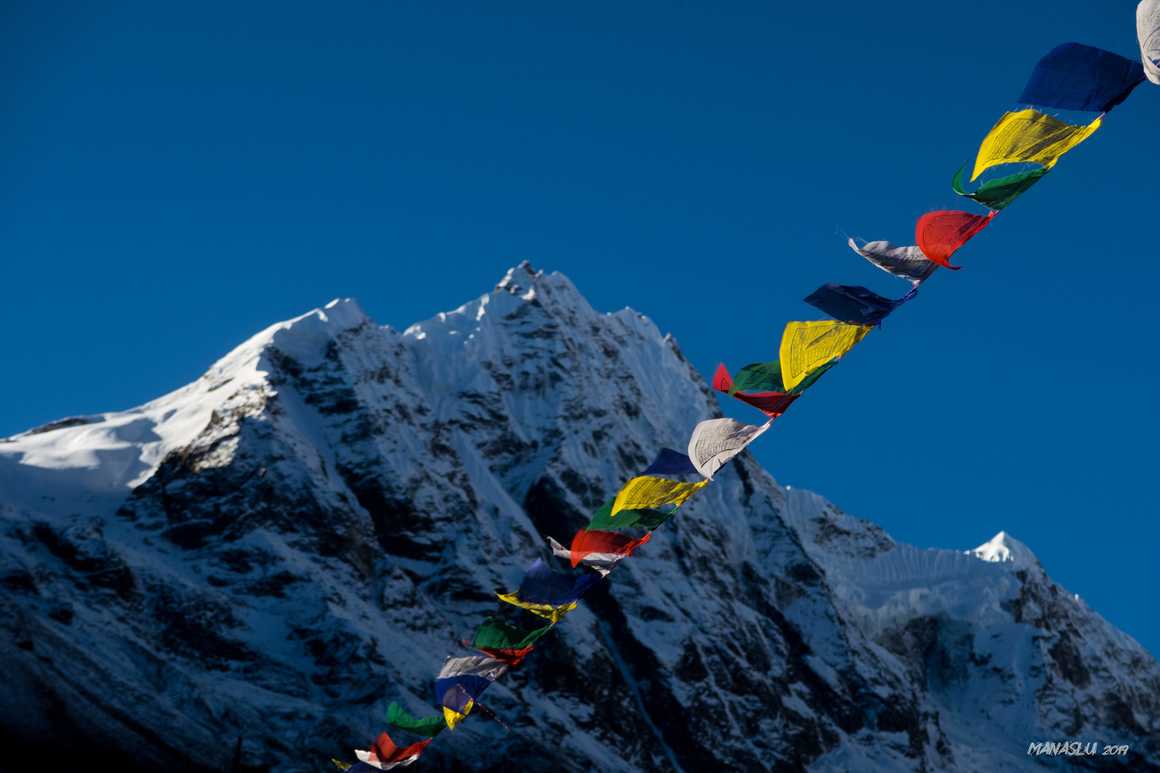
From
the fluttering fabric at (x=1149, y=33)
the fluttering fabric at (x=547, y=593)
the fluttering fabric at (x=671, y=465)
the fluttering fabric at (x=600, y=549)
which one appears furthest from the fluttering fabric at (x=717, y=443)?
the fluttering fabric at (x=1149, y=33)

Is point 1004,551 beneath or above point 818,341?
above

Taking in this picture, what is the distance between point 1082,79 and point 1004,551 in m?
129

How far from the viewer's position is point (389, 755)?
16203 mm

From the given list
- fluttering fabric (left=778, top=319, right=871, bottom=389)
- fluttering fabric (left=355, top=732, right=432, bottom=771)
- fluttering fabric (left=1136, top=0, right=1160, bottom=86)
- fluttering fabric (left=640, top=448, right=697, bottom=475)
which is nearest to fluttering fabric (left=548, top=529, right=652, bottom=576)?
fluttering fabric (left=640, top=448, right=697, bottom=475)

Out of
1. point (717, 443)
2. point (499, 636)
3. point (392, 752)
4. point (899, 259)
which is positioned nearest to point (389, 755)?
point (392, 752)

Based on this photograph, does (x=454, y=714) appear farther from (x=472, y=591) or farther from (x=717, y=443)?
(x=472, y=591)

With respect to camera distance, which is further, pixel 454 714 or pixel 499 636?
pixel 454 714

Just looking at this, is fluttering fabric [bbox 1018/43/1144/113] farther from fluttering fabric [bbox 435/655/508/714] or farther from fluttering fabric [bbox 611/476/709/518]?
fluttering fabric [bbox 435/655/508/714]

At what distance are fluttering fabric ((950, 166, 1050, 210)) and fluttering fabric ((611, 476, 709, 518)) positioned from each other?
11.0ft

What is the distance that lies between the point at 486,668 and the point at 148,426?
74.3 m

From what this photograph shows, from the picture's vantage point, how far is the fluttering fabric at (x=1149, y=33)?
1038 centimetres

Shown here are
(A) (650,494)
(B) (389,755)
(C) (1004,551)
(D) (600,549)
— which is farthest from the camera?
(C) (1004,551)

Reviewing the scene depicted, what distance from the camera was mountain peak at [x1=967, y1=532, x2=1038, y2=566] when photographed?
132m

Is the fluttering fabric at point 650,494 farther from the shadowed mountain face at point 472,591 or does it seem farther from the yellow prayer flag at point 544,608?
the shadowed mountain face at point 472,591
